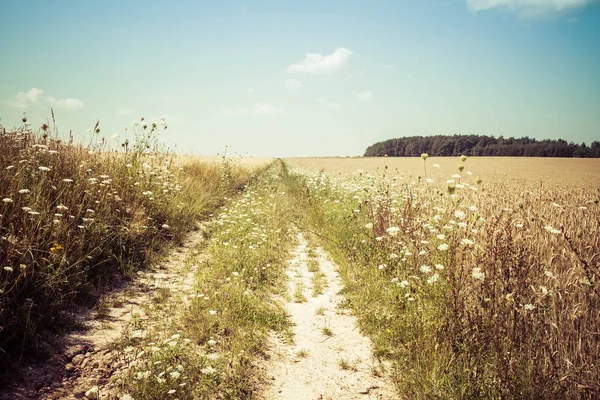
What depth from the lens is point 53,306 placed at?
11.9ft

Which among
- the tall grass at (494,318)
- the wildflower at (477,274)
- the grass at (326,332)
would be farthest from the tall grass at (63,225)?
the wildflower at (477,274)

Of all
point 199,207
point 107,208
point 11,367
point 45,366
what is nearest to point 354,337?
point 45,366

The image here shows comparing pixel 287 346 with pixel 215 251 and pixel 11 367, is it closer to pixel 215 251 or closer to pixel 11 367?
pixel 11 367

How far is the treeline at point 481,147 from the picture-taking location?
6182 cm

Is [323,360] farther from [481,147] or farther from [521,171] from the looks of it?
[481,147]

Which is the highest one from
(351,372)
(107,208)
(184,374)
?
(107,208)

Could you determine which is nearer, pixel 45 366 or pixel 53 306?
pixel 45 366

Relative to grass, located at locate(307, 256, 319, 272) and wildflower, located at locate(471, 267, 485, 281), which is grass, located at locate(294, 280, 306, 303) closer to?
grass, located at locate(307, 256, 319, 272)

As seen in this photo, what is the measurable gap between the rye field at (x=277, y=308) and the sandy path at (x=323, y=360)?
0.07ft

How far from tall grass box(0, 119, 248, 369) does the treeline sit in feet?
87.0

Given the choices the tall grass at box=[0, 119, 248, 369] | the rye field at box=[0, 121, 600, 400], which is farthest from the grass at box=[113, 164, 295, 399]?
the tall grass at box=[0, 119, 248, 369]

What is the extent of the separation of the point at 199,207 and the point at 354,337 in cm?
717

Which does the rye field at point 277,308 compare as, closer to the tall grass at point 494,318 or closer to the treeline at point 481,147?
the tall grass at point 494,318

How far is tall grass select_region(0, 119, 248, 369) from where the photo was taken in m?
3.36
